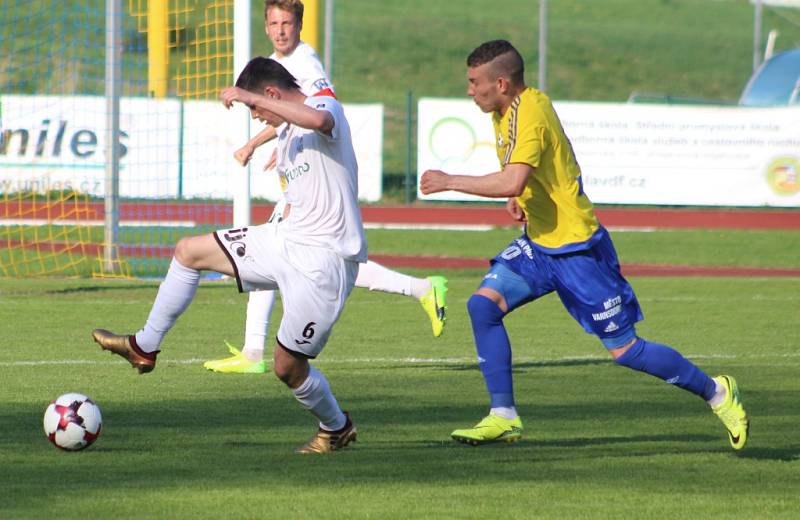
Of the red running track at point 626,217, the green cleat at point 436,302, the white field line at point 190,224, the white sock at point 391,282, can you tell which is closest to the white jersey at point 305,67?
the white sock at point 391,282

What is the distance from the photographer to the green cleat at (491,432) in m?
6.91

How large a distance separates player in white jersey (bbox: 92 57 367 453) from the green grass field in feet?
1.11

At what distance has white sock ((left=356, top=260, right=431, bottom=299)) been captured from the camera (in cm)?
901

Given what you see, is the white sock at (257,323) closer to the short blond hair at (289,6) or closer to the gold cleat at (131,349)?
the short blond hair at (289,6)

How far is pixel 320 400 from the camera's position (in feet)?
21.7

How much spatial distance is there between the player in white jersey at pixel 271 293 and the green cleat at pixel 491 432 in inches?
73.6

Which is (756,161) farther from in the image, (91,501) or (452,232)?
(91,501)

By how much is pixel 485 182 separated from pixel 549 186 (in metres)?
0.50

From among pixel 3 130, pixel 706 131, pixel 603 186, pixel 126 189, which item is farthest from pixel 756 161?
pixel 3 130

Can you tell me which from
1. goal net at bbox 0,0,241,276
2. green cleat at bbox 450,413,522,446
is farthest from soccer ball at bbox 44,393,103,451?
goal net at bbox 0,0,241,276

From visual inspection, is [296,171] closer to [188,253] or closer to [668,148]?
[188,253]

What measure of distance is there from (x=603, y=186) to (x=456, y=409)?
18.6m

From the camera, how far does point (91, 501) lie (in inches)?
217

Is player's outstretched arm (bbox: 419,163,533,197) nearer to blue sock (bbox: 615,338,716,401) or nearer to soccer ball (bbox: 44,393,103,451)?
blue sock (bbox: 615,338,716,401)
